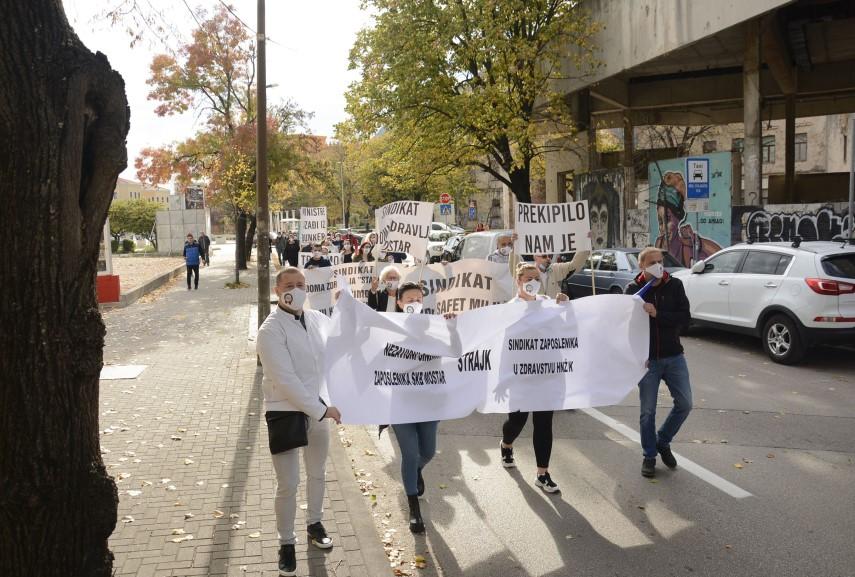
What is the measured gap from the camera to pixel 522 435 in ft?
25.3

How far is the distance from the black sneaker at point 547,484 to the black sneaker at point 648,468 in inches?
34.1

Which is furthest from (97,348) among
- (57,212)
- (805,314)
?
(805,314)

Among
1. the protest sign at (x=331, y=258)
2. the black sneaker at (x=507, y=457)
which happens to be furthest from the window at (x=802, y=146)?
the black sneaker at (x=507, y=457)

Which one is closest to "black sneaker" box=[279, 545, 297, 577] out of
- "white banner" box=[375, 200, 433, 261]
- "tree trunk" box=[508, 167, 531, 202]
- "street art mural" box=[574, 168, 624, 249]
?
"white banner" box=[375, 200, 433, 261]

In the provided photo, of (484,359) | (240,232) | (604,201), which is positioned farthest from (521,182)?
(484,359)

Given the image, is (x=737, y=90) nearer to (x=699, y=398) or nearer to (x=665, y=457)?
(x=699, y=398)

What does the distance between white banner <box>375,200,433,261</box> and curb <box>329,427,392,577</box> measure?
12.6 ft

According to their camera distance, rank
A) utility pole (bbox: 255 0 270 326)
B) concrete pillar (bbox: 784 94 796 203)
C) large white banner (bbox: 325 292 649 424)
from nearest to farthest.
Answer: large white banner (bbox: 325 292 649 424), utility pole (bbox: 255 0 270 326), concrete pillar (bbox: 784 94 796 203)

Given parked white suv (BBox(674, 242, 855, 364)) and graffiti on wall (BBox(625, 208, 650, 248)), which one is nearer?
parked white suv (BBox(674, 242, 855, 364))

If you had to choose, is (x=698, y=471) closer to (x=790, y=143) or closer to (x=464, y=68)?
(x=464, y=68)

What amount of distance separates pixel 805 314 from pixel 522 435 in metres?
5.52

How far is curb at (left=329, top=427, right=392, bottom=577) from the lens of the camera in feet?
15.0

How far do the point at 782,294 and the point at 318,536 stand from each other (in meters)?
8.89

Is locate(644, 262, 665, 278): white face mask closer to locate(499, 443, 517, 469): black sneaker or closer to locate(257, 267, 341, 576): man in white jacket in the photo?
locate(499, 443, 517, 469): black sneaker
